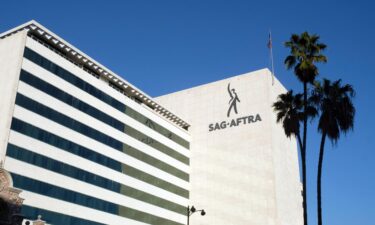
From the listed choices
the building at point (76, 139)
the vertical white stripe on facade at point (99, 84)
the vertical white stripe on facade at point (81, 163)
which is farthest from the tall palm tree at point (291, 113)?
the vertical white stripe on facade at point (99, 84)

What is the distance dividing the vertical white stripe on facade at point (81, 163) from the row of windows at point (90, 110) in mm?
6751

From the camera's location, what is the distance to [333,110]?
117ft

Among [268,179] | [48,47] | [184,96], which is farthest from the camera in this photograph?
[184,96]

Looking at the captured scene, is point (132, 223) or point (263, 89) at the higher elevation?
point (263, 89)

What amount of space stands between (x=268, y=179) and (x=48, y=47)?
137 feet

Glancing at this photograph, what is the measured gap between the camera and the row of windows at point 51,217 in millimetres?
48344

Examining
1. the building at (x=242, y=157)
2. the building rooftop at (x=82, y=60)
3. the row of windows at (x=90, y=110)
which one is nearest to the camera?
the row of windows at (x=90, y=110)

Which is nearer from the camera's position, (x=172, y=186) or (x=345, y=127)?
(x=345, y=127)

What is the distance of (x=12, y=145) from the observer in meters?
48.2

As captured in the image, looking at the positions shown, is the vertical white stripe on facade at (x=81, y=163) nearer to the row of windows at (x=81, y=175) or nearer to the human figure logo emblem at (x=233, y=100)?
the row of windows at (x=81, y=175)

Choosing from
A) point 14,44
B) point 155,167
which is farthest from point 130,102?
point 14,44

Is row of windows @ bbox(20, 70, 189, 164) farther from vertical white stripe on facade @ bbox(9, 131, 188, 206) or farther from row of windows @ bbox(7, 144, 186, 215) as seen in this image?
row of windows @ bbox(7, 144, 186, 215)

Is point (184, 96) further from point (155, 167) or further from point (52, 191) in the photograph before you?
point (52, 191)

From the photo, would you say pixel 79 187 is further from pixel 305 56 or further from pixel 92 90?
pixel 305 56
